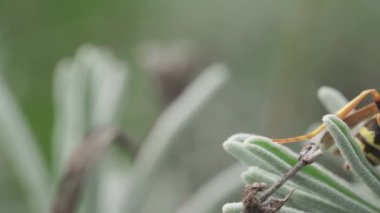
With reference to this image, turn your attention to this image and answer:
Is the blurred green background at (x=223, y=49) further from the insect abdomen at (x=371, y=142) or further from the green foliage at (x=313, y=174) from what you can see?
the green foliage at (x=313, y=174)

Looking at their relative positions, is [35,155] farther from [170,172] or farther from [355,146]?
[355,146]

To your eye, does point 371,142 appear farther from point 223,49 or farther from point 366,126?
point 223,49

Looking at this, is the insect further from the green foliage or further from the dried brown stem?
the dried brown stem

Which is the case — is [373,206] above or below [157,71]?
below

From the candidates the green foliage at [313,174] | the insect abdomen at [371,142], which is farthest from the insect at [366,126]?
the green foliage at [313,174]

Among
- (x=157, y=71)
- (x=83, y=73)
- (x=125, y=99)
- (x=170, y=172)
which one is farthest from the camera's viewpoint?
(x=125, y=99)

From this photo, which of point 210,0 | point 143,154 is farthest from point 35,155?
point 210,0

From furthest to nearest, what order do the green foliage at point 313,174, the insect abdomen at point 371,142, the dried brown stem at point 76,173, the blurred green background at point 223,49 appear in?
the blurred green background at point 223,49
the dried brown stem at point 76,173
the insect abdomen at point 371,142
the green foliage at point 313,174

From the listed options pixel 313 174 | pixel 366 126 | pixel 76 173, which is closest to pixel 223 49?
pixel 76 173
